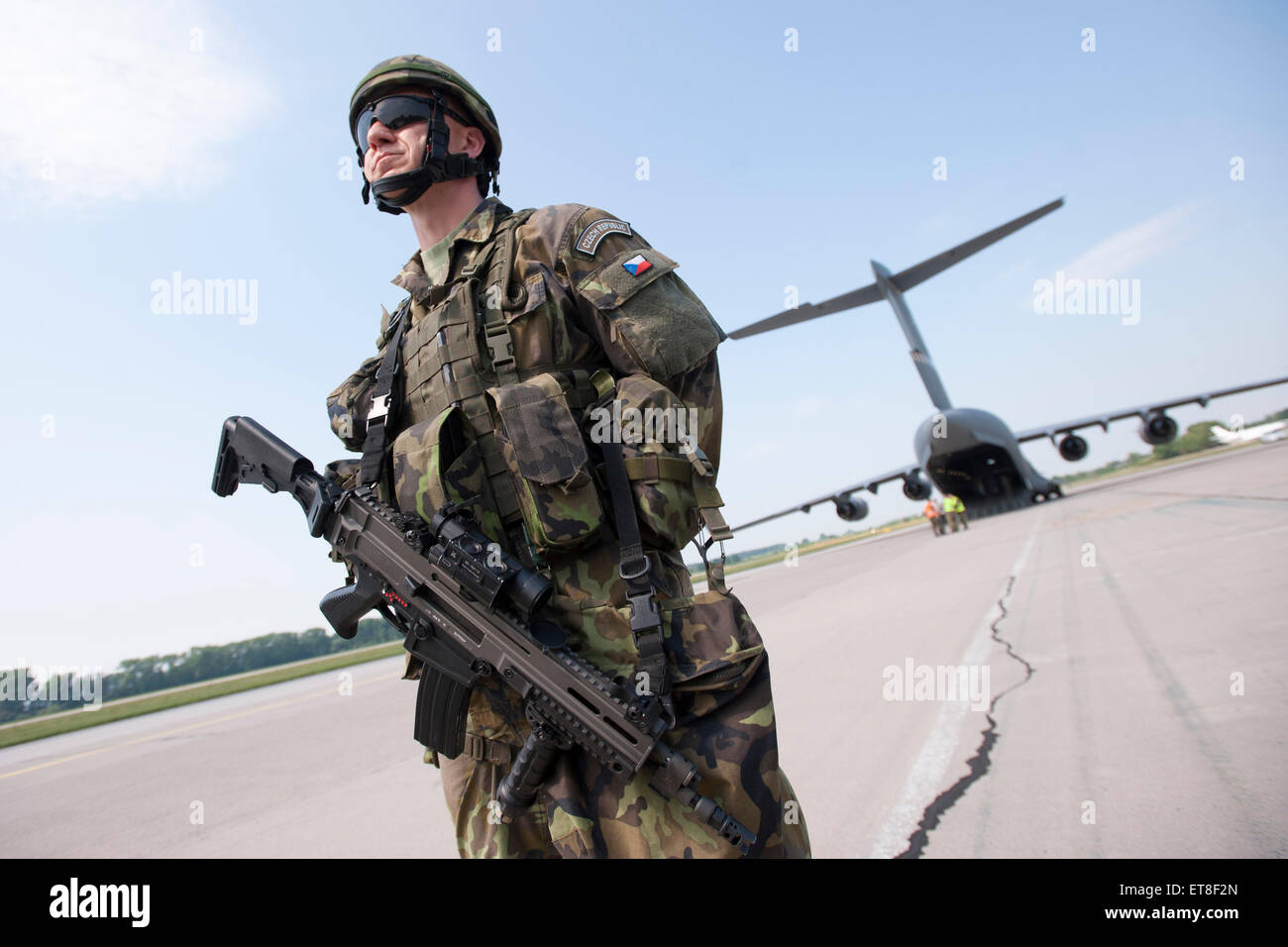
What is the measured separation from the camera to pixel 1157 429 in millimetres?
26859

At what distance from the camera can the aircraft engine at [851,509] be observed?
3006 centimetres

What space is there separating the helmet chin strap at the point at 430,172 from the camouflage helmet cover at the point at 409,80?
119mm

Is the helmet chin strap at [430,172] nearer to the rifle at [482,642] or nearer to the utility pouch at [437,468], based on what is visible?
the utility pouch at [437,468]

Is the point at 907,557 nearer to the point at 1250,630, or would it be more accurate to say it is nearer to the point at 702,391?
the point at 1250,630

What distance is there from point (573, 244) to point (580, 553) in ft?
2.79

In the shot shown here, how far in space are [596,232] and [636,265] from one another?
176 millimetres

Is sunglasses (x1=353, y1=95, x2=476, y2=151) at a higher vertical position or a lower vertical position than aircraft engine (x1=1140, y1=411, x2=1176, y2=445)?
higher

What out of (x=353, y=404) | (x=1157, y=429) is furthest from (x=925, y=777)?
(x=1157, y=429)

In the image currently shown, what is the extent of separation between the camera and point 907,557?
1595cm

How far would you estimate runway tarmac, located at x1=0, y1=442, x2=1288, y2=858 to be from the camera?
2.66m

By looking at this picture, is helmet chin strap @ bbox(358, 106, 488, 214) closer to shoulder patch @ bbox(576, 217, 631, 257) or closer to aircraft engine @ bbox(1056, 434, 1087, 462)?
shoulder patch @ bbox(576, 217, 631, 257)
